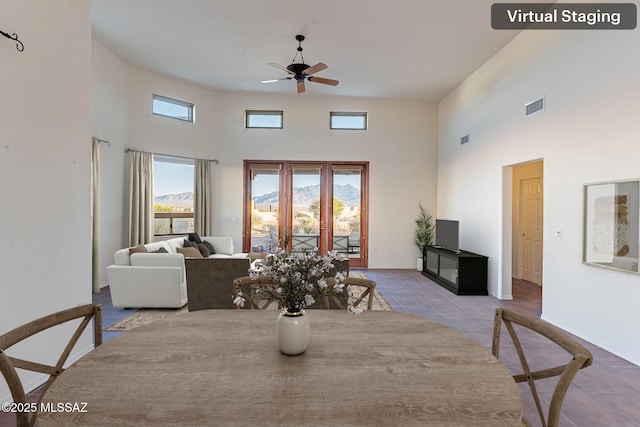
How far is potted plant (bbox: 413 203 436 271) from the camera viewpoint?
7391mm

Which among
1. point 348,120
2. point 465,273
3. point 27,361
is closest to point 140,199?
point 348,120

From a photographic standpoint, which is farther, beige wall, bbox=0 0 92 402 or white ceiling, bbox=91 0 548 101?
white ceiling, bbox=91 0 548 101

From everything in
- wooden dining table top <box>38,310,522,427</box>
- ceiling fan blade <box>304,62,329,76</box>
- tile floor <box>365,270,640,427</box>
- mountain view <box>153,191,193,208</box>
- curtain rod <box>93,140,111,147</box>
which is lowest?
tile floor <box>365,270,640,427</box>

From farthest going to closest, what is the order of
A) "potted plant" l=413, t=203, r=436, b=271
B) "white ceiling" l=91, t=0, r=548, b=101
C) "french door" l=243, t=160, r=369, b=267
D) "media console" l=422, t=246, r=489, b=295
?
"french door" l=243, t=160, r=369, b=267
"potted plant" l=413, t=203, r=436, b=271
"media console" l=422, t=246, r=489, b=295
"white ceiling" l=91, t=0, r=548, b=101

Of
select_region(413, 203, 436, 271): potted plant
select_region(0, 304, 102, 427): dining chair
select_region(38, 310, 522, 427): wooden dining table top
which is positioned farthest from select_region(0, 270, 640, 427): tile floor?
select_region(38, 310, 522, 427): wooden dining table top

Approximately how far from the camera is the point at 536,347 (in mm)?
3166

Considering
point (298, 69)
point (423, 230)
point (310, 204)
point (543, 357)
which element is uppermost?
point (298, 69)

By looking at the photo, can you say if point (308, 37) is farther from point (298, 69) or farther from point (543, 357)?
point (543, 357)

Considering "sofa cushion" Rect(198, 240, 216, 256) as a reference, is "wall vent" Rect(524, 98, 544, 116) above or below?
above

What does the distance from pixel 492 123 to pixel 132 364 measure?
19.2 ft

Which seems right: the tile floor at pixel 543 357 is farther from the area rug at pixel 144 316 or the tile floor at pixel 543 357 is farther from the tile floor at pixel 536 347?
the area rug at pixel 144 316

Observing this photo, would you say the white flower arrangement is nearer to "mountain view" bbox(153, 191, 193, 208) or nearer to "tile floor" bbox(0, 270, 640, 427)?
"tile floor" bbox(0, 270, 640, 427)

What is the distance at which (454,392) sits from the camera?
1.01 metres

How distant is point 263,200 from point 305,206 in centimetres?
100
